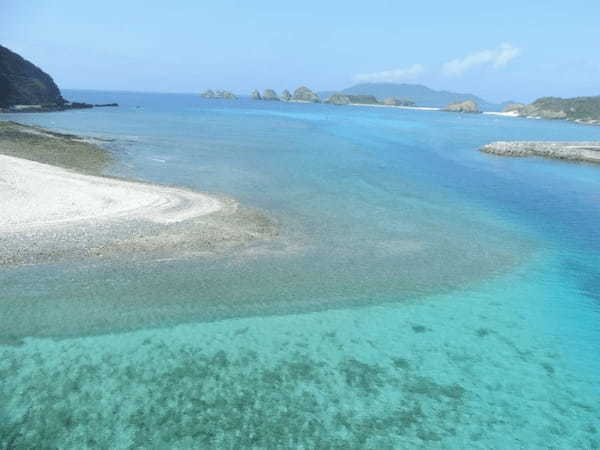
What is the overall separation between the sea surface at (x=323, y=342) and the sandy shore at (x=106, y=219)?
4.59 ft

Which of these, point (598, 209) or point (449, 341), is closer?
point (449, 341)

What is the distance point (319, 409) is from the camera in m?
12.3

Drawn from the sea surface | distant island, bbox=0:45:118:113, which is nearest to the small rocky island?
the sea surface

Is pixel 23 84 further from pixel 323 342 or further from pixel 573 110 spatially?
pixel 573 110

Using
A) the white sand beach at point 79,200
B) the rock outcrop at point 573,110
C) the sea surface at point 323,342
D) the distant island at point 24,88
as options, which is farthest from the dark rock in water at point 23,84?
the rock outcrop at point 573,110

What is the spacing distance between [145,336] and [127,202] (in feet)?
49.4

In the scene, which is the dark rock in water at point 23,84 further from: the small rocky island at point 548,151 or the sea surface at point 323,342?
the small rocky island at point 548,151

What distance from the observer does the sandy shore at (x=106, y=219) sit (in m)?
21.3

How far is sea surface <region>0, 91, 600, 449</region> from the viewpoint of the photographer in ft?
38.3

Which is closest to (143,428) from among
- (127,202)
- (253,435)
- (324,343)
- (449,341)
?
(253,435)

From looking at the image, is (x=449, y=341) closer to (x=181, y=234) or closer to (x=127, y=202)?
(x=181, y=234)

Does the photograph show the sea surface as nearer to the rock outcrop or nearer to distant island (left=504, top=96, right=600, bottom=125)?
distant island (left=504, top=96, right=600, bottom=125)

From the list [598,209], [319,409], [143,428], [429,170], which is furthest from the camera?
[429,170]

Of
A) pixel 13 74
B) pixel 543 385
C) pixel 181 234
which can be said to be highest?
pixel 13 74
